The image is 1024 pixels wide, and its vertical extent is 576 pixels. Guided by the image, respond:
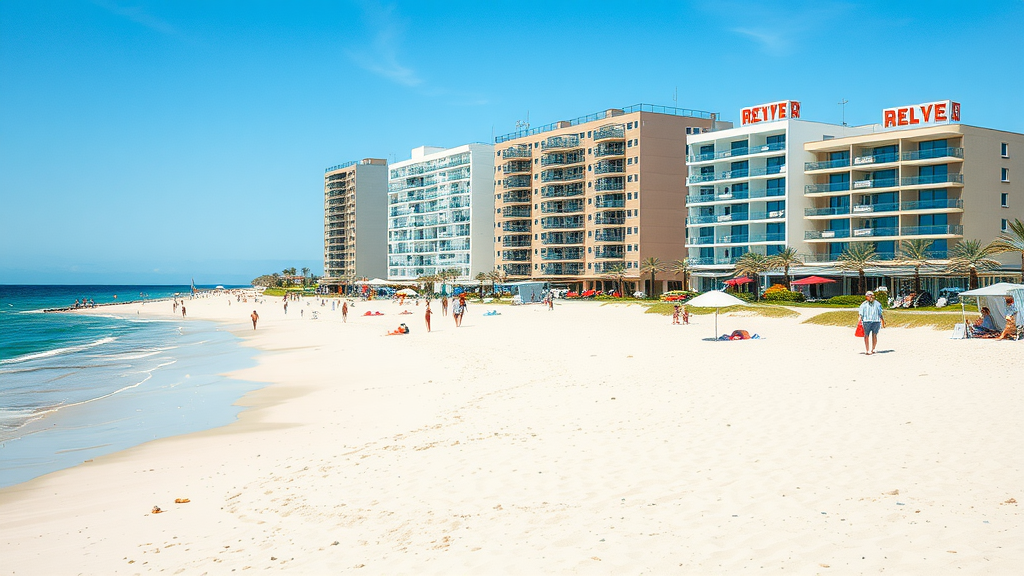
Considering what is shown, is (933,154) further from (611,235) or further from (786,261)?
(611,235)

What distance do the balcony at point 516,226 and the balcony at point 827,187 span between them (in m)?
45.6

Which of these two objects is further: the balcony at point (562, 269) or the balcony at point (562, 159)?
the balcony at point (562, 159)

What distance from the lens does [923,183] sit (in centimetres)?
6088

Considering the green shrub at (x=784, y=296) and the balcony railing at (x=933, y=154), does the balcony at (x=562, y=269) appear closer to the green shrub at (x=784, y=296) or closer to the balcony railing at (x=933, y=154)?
the green shrub at (x=784, y=296)

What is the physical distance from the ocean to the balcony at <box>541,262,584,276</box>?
188 ft

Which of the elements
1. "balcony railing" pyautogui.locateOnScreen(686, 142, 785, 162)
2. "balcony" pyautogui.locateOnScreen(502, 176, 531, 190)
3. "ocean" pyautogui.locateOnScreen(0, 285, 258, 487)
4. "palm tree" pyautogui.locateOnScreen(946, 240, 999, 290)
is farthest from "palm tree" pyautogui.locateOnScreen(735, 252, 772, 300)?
"ocean" pyautogui.locateOnScreen(0, 285, 258, 487)

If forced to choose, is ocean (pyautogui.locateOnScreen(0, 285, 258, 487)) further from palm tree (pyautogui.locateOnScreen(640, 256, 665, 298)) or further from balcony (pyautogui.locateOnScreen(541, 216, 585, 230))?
balcony (pyautogui.locateOnScreen(541, 216, 585, 230))

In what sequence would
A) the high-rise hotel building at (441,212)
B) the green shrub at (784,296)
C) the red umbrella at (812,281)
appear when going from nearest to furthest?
the green shrub at (784,296), the red umbrella at (812,281), the high-rise hotel building at (441,212)

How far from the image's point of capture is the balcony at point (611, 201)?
90.2 metres

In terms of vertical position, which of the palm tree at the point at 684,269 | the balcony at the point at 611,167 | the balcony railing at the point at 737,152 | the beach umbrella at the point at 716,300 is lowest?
the beach umbrella at the point at 716,300

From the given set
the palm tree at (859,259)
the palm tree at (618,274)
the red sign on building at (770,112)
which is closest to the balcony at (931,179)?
the palm tree at (859,259)

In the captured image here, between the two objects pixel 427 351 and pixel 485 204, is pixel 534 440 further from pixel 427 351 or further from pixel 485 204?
pixel 485 204

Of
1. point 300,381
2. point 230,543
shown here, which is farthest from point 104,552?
point 300,381

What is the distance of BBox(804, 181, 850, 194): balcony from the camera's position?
216ft
